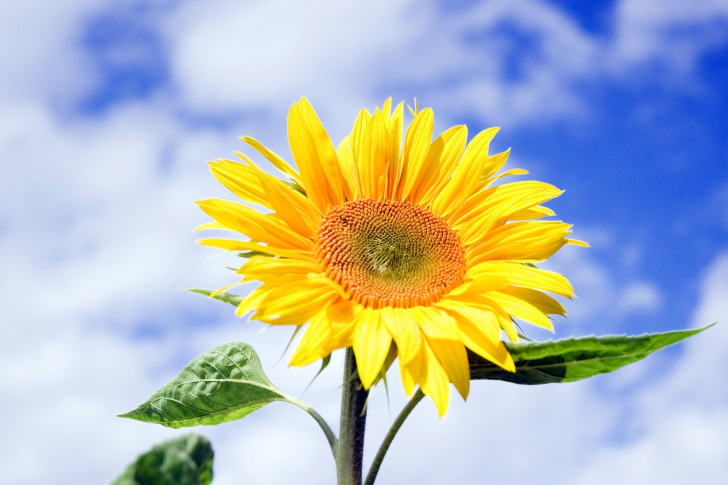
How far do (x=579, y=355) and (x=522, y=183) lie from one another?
948 millimetres

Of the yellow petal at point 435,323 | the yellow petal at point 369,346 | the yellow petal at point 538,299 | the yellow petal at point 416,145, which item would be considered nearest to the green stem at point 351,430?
the yellow petal at point 369,346

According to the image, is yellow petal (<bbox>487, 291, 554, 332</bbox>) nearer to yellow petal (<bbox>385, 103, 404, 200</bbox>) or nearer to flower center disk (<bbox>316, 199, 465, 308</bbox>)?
flower center disk (<bbox>316, 199, 465, 308</bbox>)

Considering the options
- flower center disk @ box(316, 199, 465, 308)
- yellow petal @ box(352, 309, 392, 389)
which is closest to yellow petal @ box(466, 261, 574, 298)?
flower center disk @ box(316, 199, 465, 308)

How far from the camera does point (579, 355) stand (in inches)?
102

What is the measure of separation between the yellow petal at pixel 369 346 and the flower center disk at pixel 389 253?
23 cm

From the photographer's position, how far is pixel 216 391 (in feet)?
9.76

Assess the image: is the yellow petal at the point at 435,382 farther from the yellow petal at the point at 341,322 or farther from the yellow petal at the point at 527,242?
the yellow petal at the point at 527,242

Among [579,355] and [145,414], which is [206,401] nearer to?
[145,414]

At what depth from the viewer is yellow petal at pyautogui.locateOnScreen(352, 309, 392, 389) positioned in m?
2.34

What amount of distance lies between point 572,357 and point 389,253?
0.94m

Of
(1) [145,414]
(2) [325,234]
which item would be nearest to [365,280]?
(2) [325,234]

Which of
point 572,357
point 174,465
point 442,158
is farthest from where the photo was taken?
point 442,158

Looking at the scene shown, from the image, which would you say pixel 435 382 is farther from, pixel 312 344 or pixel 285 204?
pixel 285 204

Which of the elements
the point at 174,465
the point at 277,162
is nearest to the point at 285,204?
the point at 277,162
